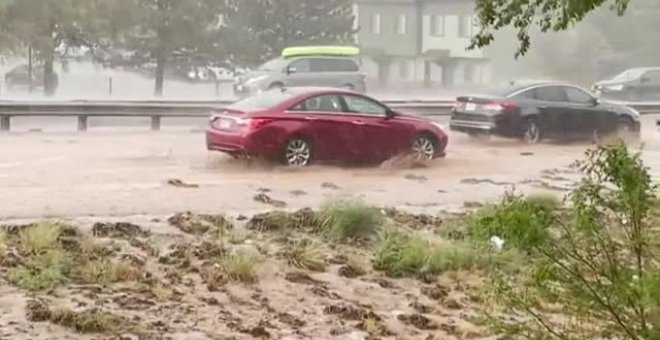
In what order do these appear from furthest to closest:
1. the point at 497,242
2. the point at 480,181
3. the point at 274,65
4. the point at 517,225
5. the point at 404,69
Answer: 1. the point at 274,65
2. the point at 404,69
3. the point at 480,181
4. the point at 497,242
5. the point at 517,225

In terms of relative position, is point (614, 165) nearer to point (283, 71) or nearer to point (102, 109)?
point (102, 109)

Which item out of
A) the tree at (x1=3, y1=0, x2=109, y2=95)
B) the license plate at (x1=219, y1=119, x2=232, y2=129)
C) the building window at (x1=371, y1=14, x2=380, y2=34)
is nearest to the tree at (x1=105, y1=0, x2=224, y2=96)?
the tree at (x1=3, y1=0, x2=109, y2=95)

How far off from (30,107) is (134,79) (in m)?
4.66

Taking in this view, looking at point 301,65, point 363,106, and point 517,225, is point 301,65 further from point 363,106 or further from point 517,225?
point 517,225

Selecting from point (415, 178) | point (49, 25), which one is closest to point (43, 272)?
point (415, 178)

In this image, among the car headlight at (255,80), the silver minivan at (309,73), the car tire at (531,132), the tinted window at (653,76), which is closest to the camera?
the car tire at (531,132)

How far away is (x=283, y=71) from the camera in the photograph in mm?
23766

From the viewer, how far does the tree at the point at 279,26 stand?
86.0ft

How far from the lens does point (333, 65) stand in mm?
24109

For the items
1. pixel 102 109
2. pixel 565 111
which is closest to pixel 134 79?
pixel 102 109

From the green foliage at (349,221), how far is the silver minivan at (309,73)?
11.9 meters

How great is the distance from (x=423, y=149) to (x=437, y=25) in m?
7.51

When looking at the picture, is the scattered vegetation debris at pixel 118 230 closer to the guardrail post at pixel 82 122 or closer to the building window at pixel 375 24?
the guardrail post at pixel 82 122

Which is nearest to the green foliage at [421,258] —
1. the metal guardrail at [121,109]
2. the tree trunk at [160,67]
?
the metal guardrail at [121,109]
